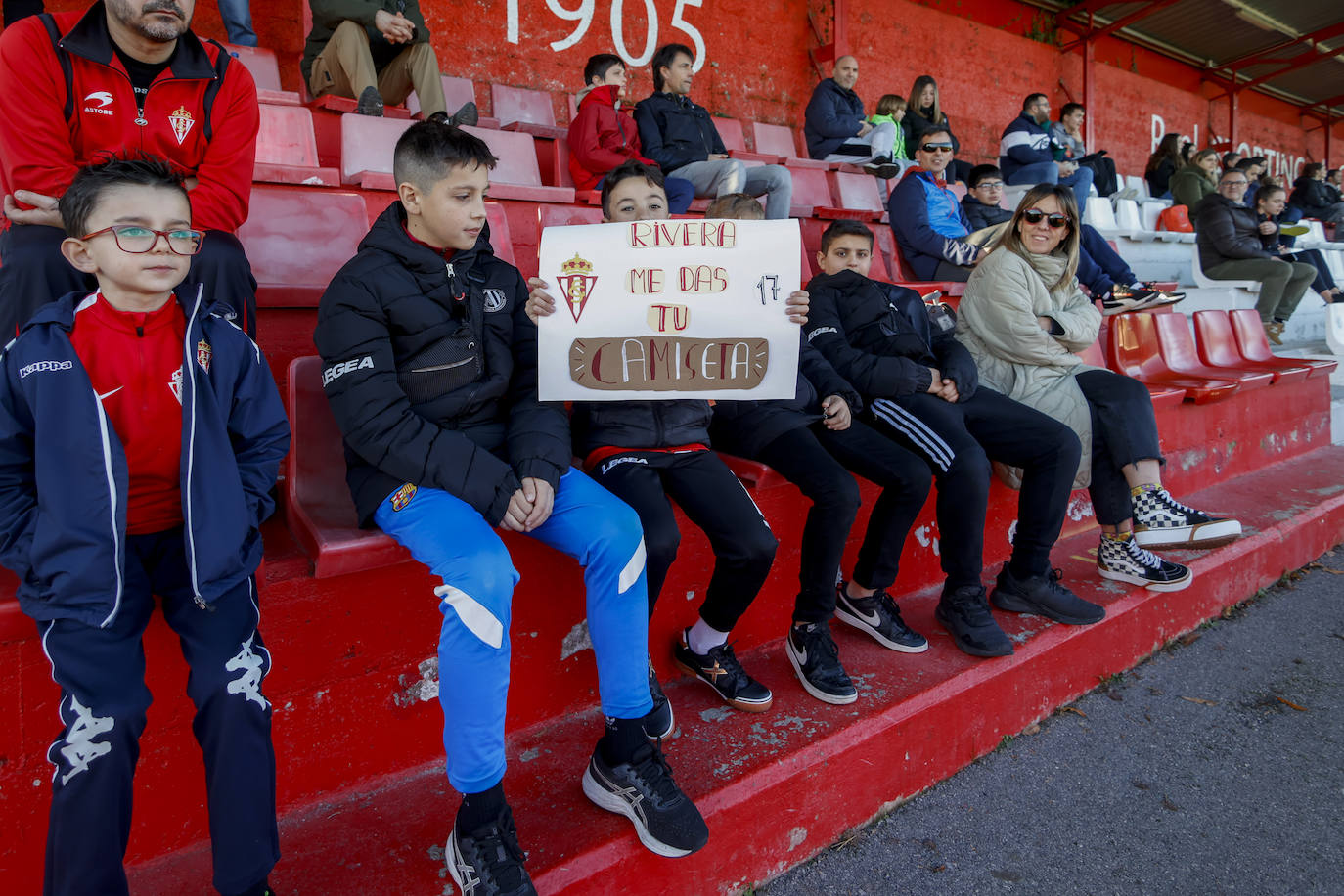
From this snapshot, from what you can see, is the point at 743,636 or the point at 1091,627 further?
the point at 1091,627

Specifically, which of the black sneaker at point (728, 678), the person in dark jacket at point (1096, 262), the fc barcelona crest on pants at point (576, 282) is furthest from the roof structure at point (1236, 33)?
the black sneaker at point (728, 678)

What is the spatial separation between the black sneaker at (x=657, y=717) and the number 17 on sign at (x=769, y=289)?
1014mm

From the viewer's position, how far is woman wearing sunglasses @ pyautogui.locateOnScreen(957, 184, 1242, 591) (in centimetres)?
307

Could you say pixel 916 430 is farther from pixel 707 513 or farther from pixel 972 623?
pixel 707 513

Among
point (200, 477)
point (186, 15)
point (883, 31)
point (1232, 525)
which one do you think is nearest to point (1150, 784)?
point (1232, 525)

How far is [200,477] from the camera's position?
143 centimetres

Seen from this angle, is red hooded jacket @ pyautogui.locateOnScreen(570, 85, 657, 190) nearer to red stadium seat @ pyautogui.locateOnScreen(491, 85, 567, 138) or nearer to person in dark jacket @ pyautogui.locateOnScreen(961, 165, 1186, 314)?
red stadium seat @ pyautogui.locateOnScreen(491, 85, 567, 138)

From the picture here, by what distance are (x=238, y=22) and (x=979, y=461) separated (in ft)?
15.6

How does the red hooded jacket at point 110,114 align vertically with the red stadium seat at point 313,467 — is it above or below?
above

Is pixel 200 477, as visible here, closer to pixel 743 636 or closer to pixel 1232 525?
pixel 743 636

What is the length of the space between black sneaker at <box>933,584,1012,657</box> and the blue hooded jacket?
6.39 feet

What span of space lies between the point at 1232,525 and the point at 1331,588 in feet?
2.78

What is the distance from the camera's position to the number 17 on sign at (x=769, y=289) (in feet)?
7.05

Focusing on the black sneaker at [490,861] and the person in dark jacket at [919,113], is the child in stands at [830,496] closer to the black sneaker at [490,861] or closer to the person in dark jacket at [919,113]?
the black sneaker at [490,861]
